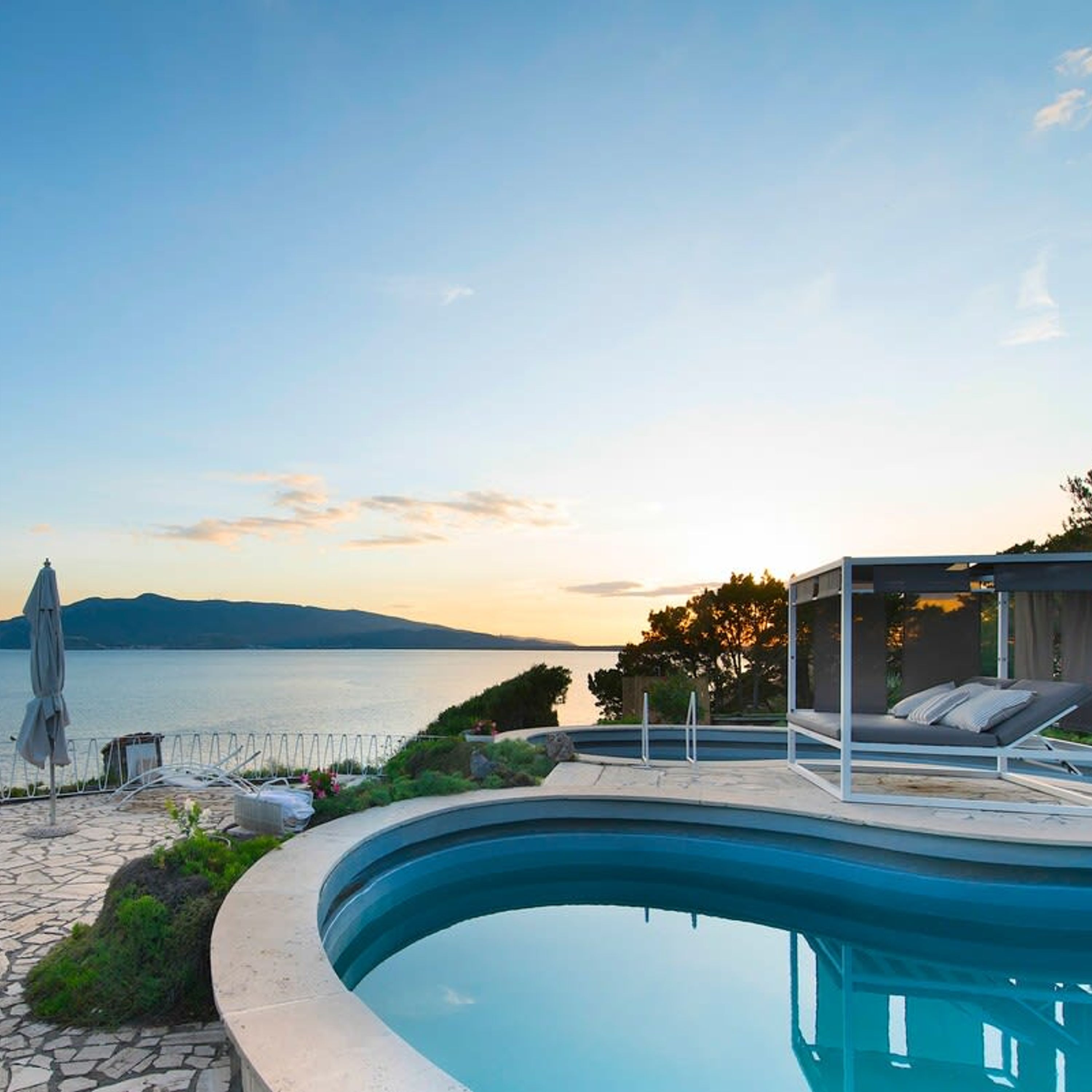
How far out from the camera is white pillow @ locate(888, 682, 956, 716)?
7.96 metres

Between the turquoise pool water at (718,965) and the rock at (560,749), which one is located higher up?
the rock at (560,749)

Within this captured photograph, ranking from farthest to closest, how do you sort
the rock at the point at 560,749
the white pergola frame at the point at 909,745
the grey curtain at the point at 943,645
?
the rock at the point at 560,749 < the grey curtain at the point at 943,645 < the white pergola frame at the point at 909,745

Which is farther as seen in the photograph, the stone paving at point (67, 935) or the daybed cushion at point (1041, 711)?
the daybed cushion at point (1041, 711)

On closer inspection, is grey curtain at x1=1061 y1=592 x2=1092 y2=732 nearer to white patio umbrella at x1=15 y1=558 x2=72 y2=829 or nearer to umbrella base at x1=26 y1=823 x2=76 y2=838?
umbrella base at x1=26 y1=823 x2=76 y2=838

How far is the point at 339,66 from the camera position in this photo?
28.3 feet

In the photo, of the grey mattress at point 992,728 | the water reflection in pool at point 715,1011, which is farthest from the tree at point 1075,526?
the water reflection in pool at point 715,1011

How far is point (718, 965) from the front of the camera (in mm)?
4902

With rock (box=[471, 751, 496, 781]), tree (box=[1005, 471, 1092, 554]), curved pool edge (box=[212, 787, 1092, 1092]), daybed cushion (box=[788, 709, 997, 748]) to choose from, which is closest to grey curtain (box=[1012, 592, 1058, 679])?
daybed cushion (box=[788, 709, 997, 748])

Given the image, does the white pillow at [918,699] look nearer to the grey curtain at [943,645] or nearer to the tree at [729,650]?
the grey curtain at [943,645]

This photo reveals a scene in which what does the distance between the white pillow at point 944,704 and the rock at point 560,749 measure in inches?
138

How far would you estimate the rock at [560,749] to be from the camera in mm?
8938

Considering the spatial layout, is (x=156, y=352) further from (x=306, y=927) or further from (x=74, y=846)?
(x=306, y=927)

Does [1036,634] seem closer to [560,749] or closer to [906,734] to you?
[906,734]

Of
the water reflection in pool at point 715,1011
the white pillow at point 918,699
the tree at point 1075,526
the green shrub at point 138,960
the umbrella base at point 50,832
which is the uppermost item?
the tree at point 1075,526
